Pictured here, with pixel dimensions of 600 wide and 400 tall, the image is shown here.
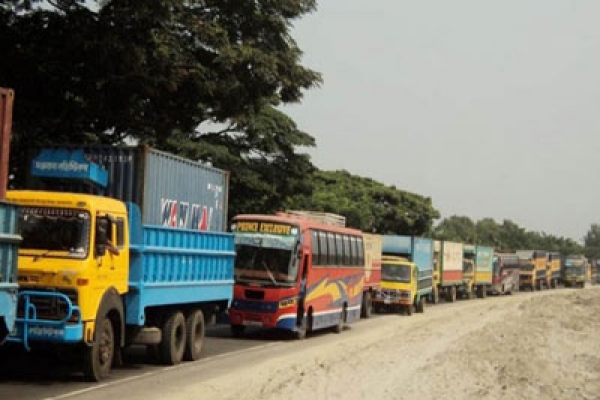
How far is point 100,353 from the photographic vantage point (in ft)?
42.9

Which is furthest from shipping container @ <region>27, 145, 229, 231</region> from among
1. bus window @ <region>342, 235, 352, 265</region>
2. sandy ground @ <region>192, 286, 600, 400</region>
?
bus window @ <region>342, 235, 352, 265</region>

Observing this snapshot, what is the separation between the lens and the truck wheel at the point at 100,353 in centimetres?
1269

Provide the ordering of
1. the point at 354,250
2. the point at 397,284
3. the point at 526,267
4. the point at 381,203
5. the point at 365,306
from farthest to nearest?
the point at 526,267, the point at 381,203, the point at 397,284, the point at 365,306, the point at 354,250

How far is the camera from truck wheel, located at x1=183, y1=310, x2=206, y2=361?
16.7 m

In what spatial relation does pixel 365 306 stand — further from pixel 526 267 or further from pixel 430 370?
pixel 526 267

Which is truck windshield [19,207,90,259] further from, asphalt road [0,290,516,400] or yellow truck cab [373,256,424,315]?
yellow truck cab [373,256,424,315]

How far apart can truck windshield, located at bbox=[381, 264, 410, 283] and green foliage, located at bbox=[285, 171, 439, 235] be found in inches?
1057

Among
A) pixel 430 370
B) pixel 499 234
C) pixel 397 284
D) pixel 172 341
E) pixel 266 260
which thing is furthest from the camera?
pixel 499 234

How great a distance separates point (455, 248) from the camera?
168ft

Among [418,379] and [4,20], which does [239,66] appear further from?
[418,379]

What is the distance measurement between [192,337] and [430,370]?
5.08 m

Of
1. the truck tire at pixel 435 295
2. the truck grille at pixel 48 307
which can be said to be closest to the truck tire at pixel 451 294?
the truck tire at pixel 435 295

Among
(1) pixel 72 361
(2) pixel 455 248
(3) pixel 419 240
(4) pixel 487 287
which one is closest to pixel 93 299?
(1) pixel 72 361

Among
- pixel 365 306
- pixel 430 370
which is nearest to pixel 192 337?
pixel 430 370
